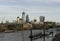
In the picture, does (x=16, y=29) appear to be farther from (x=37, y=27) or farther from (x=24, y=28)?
(x=37, y=27)

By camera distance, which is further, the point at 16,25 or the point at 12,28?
the point at 16,25

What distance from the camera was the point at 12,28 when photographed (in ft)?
491

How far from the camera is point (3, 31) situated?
473ft

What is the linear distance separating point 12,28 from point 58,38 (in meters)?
121

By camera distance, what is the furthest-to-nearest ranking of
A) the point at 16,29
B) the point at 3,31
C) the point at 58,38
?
the point at 16,29
the point at 3,31
the point at 58,38

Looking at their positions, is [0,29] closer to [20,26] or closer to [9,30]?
[9,30]

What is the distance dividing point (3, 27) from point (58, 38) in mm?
120344

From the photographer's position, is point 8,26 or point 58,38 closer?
point 58,38

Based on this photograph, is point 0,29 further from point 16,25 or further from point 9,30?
point 16,25

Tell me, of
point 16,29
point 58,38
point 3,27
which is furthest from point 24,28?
point 58,38

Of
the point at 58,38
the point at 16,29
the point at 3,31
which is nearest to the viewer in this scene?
the point at 58,38

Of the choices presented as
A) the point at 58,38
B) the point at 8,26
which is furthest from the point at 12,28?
the point at 58,38

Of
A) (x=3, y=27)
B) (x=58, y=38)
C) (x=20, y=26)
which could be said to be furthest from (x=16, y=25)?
(x=58, y=38)

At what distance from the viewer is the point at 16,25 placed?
159750 mm
